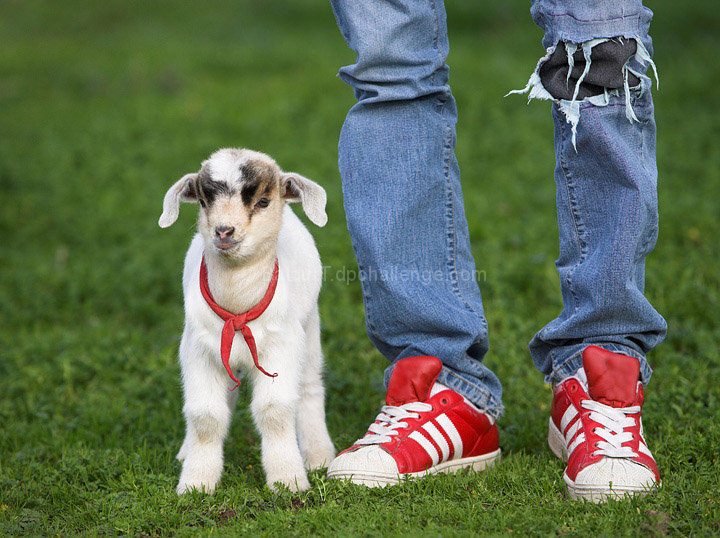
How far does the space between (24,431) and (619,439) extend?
9.00ft

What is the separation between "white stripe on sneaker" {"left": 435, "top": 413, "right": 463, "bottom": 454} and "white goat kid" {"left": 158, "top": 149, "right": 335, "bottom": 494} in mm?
570

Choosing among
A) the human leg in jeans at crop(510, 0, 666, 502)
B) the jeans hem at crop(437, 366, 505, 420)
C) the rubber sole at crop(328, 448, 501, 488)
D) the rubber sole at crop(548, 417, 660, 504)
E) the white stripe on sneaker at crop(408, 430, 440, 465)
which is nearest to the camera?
the rubber sole at crop(548, 417, 660, 504)

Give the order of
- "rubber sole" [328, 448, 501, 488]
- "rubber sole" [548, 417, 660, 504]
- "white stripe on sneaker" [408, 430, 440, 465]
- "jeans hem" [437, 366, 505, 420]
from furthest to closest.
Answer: "jeans hem" [437, 366, 505, 420] → "white stripe on sneaker" [408, 430, 440, 465] → "rubber sole" [328, 448, 501, 488] → "rubber sole" [548, 417, 660, 504]

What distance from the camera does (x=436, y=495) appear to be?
3.06 metres

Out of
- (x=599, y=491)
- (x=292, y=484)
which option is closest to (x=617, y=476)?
(x=599, y=491)

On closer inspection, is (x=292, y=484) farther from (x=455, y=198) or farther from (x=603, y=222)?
(x=603, y=222)

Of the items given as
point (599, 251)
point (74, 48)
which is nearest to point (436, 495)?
point (599, 251)

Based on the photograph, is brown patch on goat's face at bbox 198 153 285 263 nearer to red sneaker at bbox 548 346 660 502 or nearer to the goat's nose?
the goat's nose

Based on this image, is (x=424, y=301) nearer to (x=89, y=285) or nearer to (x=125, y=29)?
(x=89, y=285)

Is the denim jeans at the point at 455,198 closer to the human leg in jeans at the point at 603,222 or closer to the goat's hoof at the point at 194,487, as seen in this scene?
the human leg in jeans at the point at 603,222

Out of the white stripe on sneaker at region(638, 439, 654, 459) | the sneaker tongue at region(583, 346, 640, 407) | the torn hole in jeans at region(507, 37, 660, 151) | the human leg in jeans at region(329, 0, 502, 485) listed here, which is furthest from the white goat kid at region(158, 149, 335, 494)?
the white stripe on sneaker at region(638, 439, 654, 459)

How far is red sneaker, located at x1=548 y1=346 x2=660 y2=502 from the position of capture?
9.66 ft

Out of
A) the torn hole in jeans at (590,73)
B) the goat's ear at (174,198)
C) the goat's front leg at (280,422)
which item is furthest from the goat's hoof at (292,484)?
the torn hole in jeans at (590,73)

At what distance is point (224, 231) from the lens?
2.97 meters
